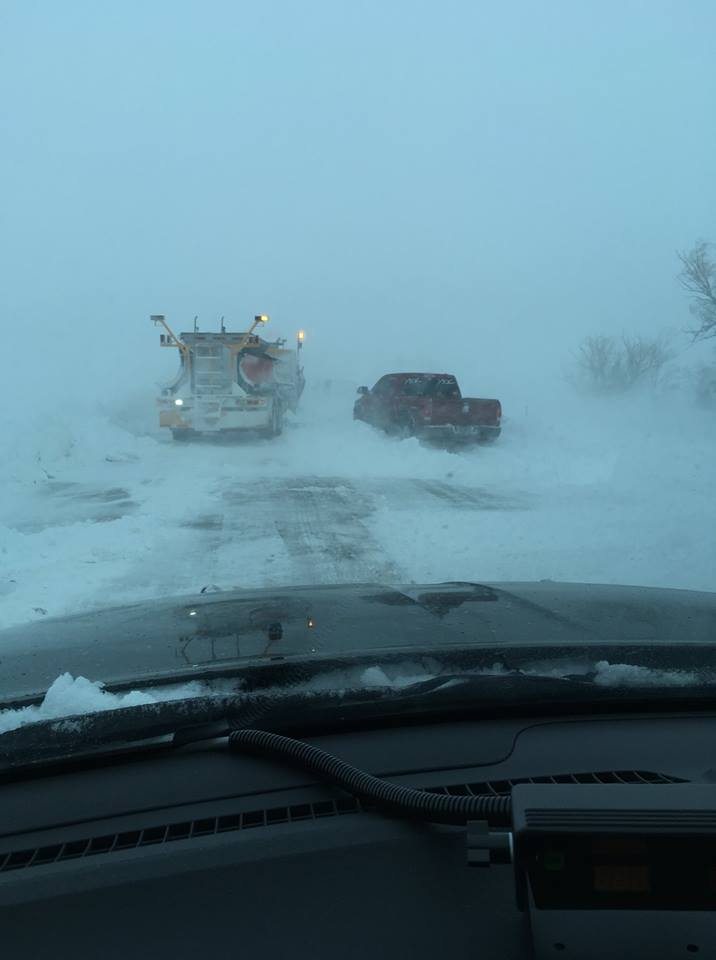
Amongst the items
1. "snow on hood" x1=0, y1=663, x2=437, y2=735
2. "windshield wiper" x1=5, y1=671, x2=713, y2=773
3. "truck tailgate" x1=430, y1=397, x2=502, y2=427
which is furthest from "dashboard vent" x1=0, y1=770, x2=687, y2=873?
"truck tailgate" x1=430, y1=397, x2=502, y2=427

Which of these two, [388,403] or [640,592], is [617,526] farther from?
[388,403]

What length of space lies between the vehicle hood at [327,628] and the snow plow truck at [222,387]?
1752cm

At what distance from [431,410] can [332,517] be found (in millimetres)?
10664

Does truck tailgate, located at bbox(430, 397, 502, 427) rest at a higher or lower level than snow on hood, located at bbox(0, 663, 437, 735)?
lower

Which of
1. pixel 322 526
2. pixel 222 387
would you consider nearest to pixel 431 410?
pixel 222 387

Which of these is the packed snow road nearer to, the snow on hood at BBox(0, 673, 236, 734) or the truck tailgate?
the truck tailgate

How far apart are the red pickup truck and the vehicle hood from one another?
16743 millimetres

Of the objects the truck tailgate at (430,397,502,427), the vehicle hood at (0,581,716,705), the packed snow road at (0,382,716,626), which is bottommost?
the packed snow road at (0,382,716,626)

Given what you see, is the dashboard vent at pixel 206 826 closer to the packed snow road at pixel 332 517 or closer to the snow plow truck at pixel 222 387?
the packed snow road at pixel 332 517

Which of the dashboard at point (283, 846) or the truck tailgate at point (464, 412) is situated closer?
the dashboard at point (283, 846)

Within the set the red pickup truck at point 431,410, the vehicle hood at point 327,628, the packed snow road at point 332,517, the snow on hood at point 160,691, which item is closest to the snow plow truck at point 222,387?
the packed snow road at point 332,517

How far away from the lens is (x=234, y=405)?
22.0 meters

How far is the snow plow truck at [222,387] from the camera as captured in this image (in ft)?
72.3

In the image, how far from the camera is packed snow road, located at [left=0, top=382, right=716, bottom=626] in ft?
26.5
